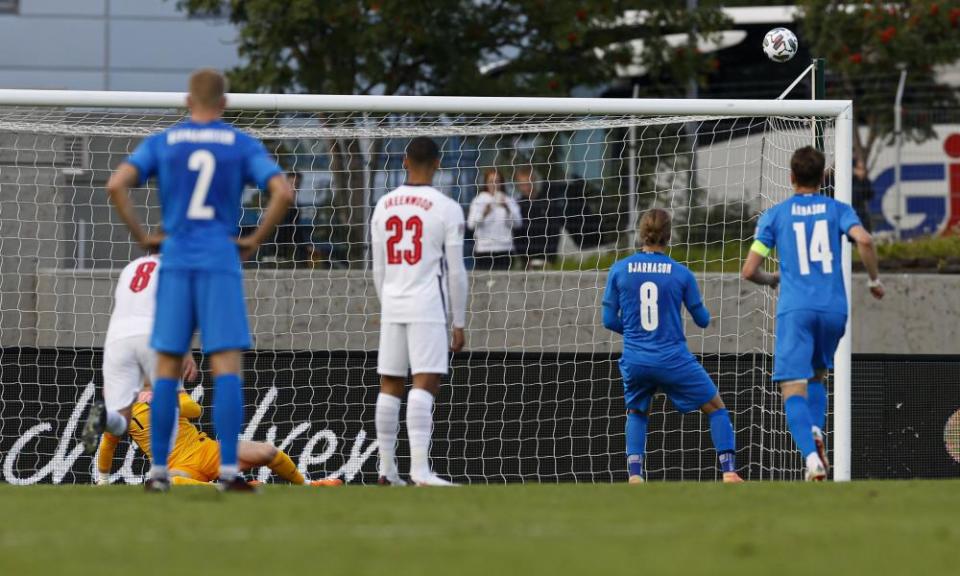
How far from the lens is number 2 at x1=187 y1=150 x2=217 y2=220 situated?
6207 mm

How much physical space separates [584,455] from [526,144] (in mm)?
4180

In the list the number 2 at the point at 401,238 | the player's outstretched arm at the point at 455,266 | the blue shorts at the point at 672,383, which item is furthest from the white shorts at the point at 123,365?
the blue shorts at the point at 672,383

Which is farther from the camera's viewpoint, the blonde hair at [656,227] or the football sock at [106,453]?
the football sock at [106,453]

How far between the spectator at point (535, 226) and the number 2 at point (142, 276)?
5593 millimetres

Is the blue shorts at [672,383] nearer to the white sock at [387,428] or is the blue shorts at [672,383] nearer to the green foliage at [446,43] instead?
the white sock at [387,428]

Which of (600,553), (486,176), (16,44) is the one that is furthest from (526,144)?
(16,44)

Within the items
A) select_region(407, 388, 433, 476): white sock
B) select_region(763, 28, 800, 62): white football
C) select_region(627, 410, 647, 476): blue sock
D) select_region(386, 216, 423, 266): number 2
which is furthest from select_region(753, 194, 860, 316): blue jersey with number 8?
select_region(763, 28, 800, 62): white football

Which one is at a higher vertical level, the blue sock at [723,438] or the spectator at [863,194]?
the spectator at [863,194]

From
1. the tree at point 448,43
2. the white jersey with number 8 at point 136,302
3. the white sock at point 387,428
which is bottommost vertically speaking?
the white sock at point 387,428

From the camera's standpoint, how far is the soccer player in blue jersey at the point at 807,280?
8.10m

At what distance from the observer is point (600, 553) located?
436 cm

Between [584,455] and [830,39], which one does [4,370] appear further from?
[830,39]

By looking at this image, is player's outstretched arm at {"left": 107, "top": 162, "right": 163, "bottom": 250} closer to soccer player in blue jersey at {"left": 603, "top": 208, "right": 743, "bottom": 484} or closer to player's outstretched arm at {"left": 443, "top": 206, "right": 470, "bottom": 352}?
player's outstretched arm at {"left": 443, "top": 206, "right": 470, "bottom": 352}

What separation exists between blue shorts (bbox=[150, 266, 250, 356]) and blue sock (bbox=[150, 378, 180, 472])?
20cm
